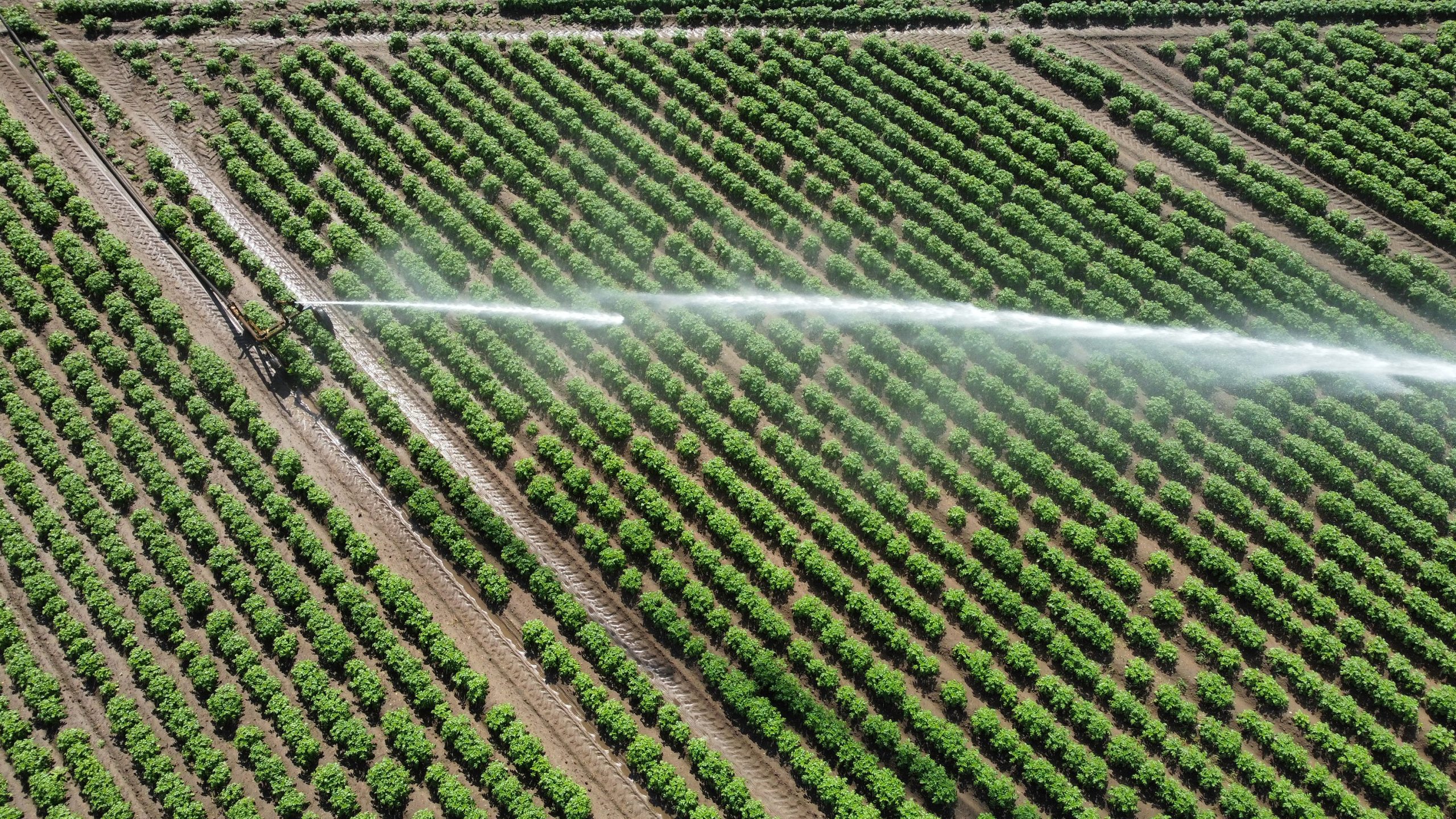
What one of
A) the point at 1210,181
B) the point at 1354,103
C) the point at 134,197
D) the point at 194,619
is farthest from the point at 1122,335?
the point at 134,197

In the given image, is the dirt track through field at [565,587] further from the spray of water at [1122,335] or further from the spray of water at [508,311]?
the spray of water at [1122,335]

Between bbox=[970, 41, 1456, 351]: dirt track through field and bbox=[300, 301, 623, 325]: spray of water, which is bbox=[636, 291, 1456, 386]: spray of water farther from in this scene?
bbox=[970, 41, 1456, 351]: dirt track through field

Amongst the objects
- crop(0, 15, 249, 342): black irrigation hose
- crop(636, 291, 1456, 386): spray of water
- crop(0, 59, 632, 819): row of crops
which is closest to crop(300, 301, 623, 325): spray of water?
crop(636, 291, 1456, 386): spray of water

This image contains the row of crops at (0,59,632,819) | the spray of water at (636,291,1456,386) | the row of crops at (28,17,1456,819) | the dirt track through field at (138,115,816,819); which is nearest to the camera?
the row of crops at (0,59,632,819)

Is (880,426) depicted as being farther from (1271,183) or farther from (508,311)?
(1271,183)

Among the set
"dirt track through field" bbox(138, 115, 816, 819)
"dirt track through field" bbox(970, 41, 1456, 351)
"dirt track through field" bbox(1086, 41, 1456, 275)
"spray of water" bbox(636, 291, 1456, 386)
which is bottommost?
"dirt track through field" bbox(138, 115, 816, 819)

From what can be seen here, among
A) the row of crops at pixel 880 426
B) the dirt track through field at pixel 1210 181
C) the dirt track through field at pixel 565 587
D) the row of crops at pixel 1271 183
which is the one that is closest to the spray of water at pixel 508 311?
the row of crops at pixel 880 426
